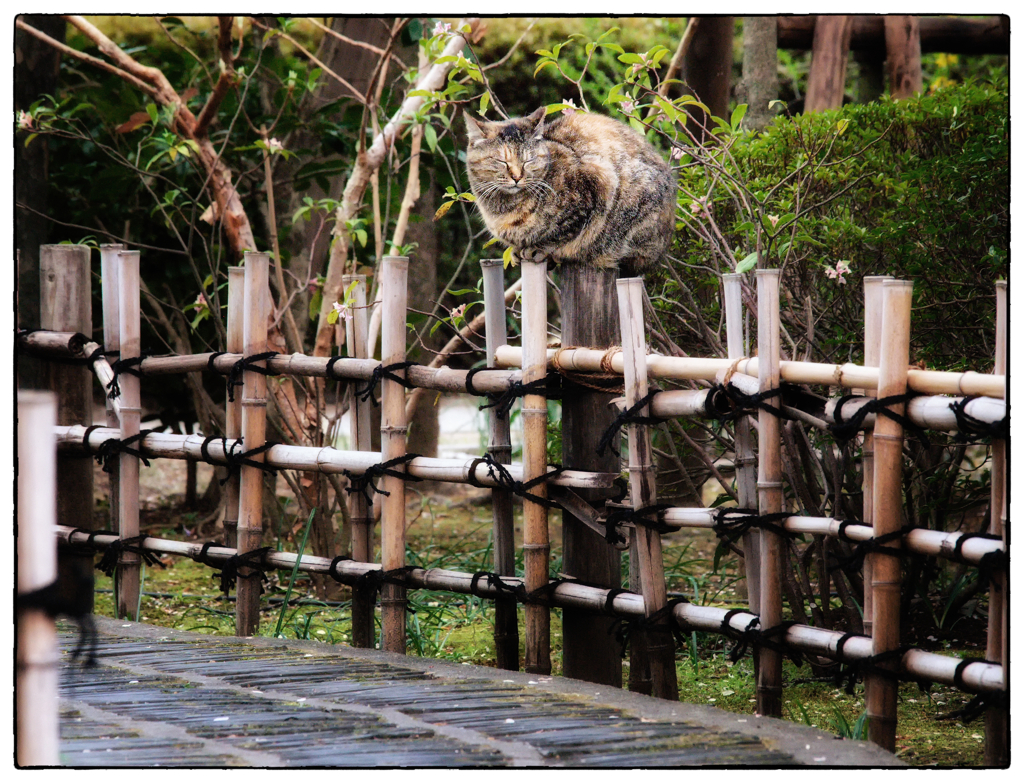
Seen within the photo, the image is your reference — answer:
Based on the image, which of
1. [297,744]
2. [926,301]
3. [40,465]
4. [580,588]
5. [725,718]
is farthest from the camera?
[926,301]

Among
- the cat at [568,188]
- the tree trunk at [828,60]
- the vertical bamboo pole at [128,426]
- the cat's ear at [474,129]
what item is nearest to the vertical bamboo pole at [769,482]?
the cat at [568,188]

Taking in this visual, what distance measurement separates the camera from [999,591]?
2.08m

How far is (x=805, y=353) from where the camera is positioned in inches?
133

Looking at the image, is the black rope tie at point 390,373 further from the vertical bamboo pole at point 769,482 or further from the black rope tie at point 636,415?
the vertical bamboo pole at point 769,482

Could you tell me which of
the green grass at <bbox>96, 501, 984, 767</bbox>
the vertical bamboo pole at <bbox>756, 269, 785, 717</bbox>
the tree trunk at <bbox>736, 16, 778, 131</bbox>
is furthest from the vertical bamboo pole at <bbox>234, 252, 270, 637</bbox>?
the tree trunk at <bbox>736, 16, 778, 131</bbox>

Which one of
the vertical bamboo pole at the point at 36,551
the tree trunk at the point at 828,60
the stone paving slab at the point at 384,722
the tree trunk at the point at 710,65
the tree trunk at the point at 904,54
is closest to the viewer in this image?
the vertical bamboo pole at the point at 36,551

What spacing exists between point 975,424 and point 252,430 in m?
2.04

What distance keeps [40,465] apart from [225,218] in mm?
3173

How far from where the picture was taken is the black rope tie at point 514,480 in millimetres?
2783

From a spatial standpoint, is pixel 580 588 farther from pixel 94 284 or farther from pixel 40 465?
pixel 94 284

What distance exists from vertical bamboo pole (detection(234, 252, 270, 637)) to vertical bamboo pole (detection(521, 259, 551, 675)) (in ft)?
2.80

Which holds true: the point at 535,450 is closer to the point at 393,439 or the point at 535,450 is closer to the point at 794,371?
the point at 393,439

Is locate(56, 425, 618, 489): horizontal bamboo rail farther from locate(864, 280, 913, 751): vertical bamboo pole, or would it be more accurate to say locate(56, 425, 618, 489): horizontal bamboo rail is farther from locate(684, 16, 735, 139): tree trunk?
locate(684, 16, 735, 139): tree trunk

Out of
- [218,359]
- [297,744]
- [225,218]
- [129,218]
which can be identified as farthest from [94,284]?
[297,744]
